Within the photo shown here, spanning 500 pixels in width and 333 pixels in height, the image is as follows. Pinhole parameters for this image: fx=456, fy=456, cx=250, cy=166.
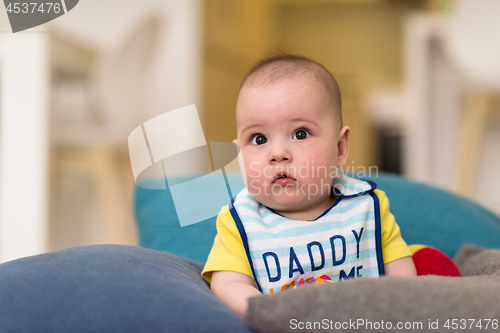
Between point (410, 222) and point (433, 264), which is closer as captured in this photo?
point (433, 264)

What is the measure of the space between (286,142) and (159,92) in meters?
1.34

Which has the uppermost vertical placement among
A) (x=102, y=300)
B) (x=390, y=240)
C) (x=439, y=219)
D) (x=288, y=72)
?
(x=288, y=72)

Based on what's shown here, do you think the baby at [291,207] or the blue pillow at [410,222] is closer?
the baby at [291,207]

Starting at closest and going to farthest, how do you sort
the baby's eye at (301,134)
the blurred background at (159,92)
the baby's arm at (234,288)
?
the baby's arm at (234,288) < the baby's eye at (301,134) < the blurred background at (159,92)

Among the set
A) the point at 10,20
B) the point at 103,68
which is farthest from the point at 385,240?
the point at 103,68

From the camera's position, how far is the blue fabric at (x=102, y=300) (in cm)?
39

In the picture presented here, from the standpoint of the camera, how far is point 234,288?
0.53 metres

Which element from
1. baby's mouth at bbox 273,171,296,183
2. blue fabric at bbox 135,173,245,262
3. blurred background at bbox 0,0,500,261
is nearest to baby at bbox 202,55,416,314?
baby's mouth at bbox 273,171,296,183

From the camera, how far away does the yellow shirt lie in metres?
0.57

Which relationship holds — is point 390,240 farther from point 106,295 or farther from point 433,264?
point 106,295

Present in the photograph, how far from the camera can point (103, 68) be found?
4.13 feet

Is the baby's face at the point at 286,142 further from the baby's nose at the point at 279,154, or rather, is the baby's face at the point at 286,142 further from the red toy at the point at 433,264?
the red toy at the point at 433,264

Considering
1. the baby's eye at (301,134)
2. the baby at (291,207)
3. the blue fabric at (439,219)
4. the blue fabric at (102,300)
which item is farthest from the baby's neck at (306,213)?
the blue fabric at (439,219)

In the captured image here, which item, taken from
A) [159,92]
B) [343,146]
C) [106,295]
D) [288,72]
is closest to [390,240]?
[343,146]
